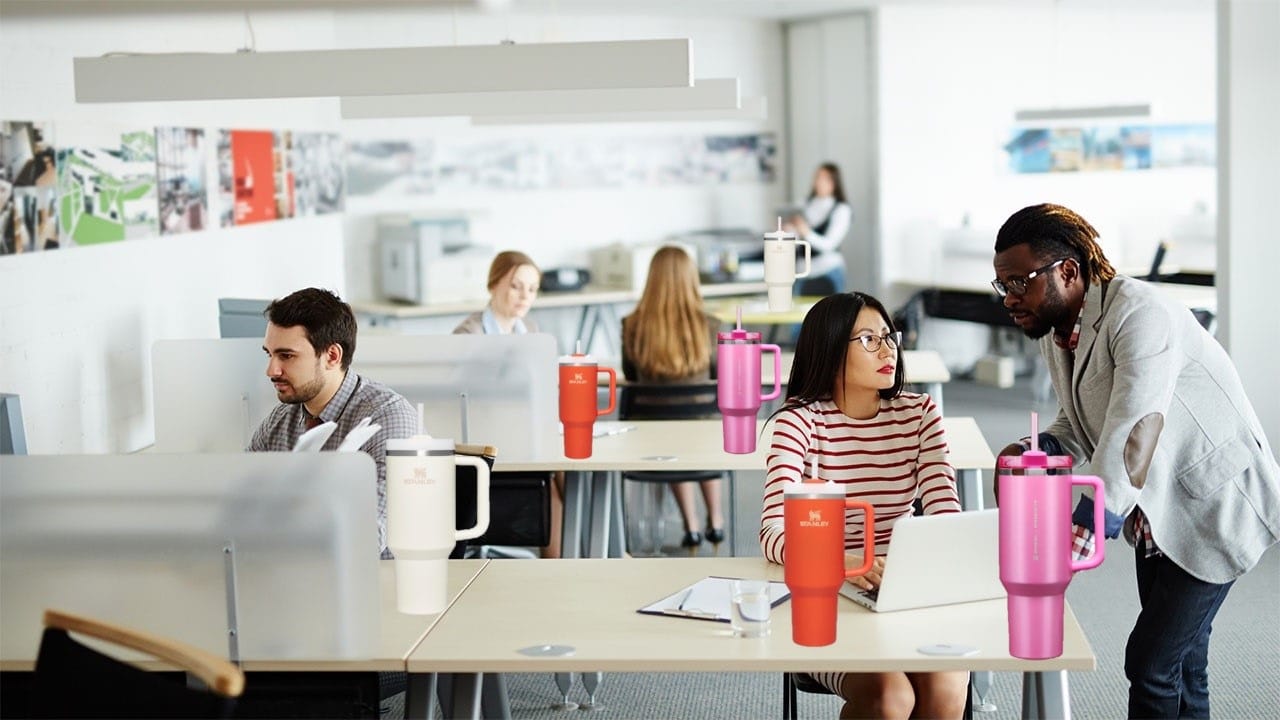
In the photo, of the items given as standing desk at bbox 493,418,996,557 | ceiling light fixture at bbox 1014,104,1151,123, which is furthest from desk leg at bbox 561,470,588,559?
ceiling light fixture at bbox 1014,104,1151,123

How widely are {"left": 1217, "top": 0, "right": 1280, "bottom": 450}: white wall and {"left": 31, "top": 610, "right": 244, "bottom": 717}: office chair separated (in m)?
4.73

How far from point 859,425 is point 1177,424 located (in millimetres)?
636

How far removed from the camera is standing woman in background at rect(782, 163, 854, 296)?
32.7 ft

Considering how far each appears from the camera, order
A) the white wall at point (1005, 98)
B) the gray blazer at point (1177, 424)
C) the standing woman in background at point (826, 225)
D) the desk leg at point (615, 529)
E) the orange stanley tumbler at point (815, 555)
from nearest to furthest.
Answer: the orange stanley tumbler at point (815, 555) < the gray blazer at point (1177, 424) < the desk leg at point (615, 529) < the standing woman in background at point (826, 225) < the white wall at point (1005, 98)

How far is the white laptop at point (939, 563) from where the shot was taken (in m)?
2.46

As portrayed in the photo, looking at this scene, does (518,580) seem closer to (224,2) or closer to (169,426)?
(224,2)

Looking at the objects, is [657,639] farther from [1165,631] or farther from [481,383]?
[481,383]

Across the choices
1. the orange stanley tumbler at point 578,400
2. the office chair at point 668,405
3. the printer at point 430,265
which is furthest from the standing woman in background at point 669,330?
the printer at point 430,265

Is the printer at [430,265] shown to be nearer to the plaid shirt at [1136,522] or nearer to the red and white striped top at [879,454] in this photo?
the red and white striped top at [879,454]

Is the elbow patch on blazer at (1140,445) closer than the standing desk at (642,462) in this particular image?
Yes

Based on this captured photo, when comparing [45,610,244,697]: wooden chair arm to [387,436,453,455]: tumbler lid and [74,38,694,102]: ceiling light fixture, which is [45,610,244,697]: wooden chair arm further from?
[74,38,694,102]: ceiling light fixture

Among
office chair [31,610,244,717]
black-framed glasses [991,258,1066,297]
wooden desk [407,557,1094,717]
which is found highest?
black-framed glasses [991,258,1066,297]

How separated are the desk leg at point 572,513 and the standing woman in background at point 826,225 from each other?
5.68m

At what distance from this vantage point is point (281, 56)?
10.6 feet
